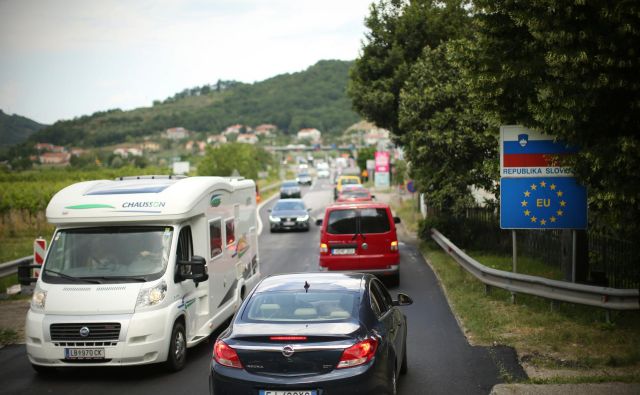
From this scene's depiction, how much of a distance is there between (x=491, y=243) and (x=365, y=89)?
1119cm

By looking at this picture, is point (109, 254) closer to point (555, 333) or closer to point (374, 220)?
point (555, 333)

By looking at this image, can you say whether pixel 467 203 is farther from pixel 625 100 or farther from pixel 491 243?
pixel 625 100

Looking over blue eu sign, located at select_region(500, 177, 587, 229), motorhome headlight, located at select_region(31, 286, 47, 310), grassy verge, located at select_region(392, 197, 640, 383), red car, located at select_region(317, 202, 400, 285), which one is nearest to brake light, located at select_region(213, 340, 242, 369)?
motorhome headlight, located at select_region(31, 286, 47, 310)

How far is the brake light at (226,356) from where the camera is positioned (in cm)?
626

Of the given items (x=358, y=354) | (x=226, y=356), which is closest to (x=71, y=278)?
(x=226, y=356)

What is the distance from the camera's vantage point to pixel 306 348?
20.1 ft

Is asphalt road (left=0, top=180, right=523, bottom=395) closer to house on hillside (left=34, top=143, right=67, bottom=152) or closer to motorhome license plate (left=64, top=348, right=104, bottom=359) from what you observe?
motorhome license plate (left=64, top=348, right=104, bottom=359)

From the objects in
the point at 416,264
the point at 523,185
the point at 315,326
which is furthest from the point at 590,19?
the point at 416,264

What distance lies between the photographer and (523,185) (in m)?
12.4

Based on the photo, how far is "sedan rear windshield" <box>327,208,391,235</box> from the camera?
16297 millimetres

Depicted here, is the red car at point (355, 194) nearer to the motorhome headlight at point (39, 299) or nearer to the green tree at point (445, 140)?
the green tree at point (445, 140)

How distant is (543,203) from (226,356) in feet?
25.4

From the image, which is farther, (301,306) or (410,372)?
(410,372)

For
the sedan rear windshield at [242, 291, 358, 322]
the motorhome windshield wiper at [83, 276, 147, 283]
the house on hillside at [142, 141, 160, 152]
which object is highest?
the house on hillside at [142, 141, 160, 152]
